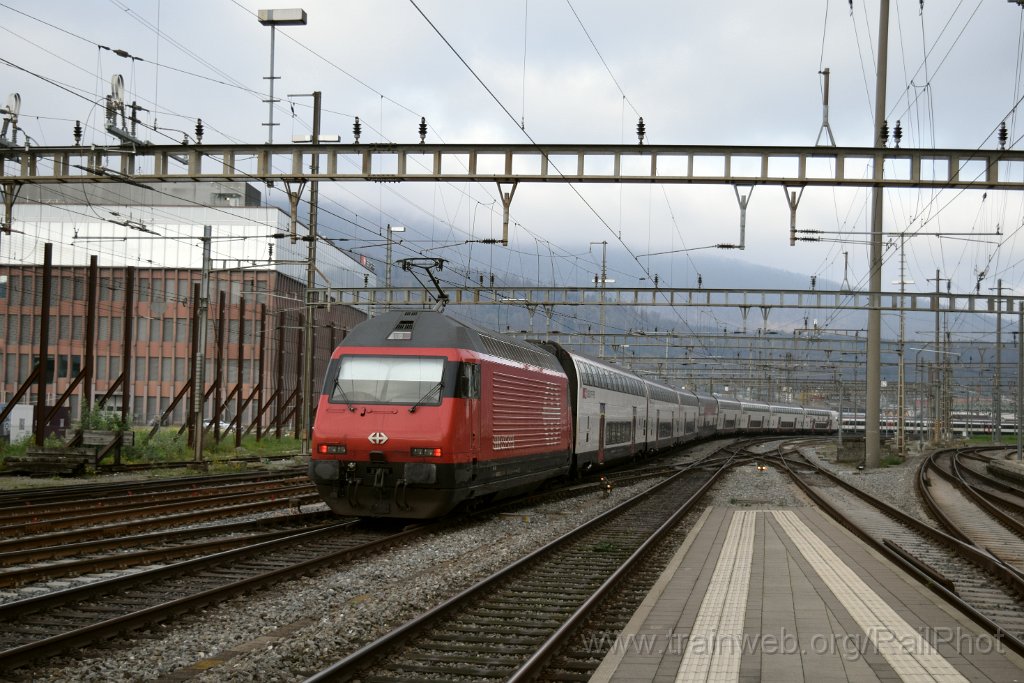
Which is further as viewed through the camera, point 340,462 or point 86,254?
point 86,254

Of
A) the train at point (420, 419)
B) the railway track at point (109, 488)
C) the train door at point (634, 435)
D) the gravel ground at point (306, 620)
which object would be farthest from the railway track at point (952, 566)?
the railway track at point (109, 488)

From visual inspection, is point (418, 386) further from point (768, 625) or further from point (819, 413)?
point (819, 413)

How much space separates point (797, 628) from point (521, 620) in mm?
2612

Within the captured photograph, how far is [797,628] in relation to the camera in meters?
9.23

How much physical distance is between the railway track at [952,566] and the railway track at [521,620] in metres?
3.33

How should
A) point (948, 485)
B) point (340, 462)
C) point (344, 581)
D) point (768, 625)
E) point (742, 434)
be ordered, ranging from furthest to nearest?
point (742, 434), point (948, 485), point (340, 462), point (344, 581), point (768, 625)

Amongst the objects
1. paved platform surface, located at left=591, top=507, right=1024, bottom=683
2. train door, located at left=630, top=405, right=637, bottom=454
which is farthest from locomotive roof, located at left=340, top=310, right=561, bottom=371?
train door, located at left=630, top=405, right=637, bottom=454

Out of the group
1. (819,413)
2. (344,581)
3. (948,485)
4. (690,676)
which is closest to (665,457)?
(948,485)

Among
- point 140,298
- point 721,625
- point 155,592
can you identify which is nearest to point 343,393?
point 155,592

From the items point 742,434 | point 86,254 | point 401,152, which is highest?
point 86,254

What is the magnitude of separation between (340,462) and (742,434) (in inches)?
2983

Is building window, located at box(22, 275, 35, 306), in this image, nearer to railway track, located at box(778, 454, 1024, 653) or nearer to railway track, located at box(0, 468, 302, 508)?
railway track, located at box(0, 468, 302, 508)

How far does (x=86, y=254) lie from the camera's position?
68.9 metres

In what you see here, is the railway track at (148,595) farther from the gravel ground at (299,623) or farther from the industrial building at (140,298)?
the industrial building at (140,298)
